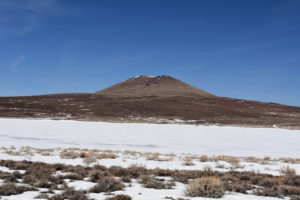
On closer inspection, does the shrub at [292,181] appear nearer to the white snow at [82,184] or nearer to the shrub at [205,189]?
the shrub at [205,189]

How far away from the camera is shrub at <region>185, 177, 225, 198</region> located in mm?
7676

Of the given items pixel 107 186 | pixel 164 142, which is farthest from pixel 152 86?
pixel 107 186

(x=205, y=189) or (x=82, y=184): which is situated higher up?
(x=205, y=189)

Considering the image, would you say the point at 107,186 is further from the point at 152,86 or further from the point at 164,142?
the point at 152,86

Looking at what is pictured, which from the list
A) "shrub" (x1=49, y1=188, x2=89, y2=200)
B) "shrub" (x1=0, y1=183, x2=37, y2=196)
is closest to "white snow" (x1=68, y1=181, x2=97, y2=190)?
"shrub" (x1=49, y1=188, x2=89, y2=200)

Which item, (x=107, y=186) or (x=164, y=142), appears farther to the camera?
(x=164, y=142)

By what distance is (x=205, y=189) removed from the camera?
783cm

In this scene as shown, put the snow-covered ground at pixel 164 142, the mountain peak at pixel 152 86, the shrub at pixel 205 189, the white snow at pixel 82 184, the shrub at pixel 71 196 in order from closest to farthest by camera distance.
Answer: the shrub at pixel 71 196, the shrub at pixel 205 189, the white snow at pixel 82 184, the snow-covered ground at pixel 164 142, the mountain peak at pixel 152 86

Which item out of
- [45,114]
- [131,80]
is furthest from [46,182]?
[131,80]

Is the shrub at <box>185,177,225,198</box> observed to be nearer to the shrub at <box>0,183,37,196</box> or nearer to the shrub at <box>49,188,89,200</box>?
the shrub at <box>49,188,89,200</box>

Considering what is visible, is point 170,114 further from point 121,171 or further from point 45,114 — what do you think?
point 121,171

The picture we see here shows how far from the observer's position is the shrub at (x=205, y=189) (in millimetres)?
7676

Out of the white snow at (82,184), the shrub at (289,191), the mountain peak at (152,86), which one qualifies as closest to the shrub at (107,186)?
the white snow at (82,184)

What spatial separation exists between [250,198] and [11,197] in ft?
21.3
